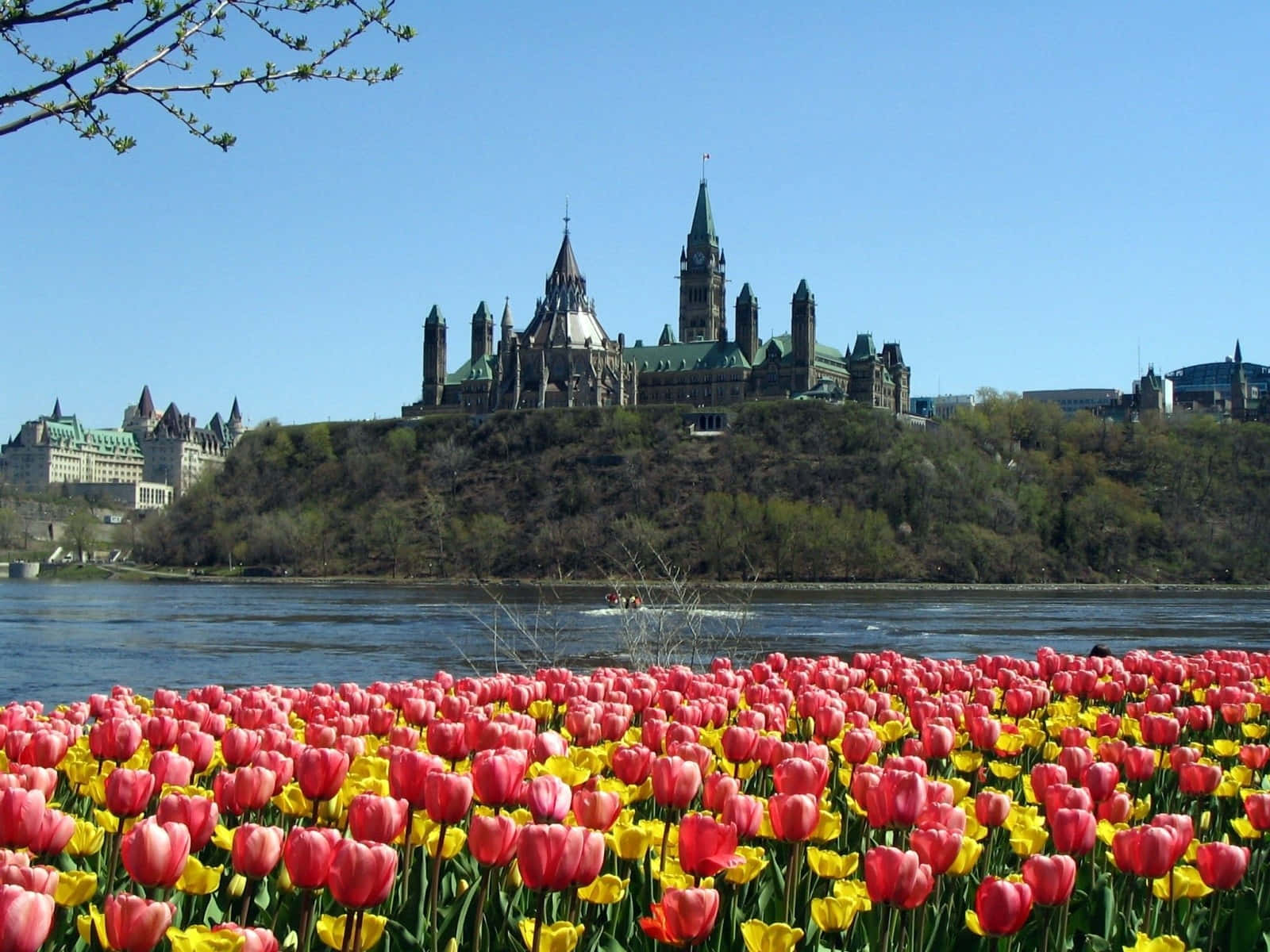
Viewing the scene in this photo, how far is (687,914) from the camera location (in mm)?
3734

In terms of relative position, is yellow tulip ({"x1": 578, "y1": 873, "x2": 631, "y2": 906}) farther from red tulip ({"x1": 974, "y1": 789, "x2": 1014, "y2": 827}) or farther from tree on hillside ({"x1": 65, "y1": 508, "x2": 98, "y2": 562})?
tree on hillside ({"x1": 65, "y1": 508, "x2": 98, "y2": 562})

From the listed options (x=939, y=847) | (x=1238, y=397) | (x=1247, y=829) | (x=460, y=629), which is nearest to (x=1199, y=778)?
(x=1247, y=829)

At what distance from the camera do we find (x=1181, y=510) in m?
126

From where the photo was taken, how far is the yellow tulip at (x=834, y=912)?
4.09 m

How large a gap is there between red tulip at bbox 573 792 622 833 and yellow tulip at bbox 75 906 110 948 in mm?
1488

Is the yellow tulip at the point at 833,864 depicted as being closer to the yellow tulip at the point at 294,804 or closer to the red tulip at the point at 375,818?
the red tulip at the point at 375,818

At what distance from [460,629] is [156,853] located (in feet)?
151

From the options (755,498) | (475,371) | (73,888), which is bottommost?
(73,888)

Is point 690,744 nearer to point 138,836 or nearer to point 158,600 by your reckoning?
point 138,836

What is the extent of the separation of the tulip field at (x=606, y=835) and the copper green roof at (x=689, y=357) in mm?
145638

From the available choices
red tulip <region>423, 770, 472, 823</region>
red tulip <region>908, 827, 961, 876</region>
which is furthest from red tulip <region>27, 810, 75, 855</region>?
red tulip <region>908, 827, 961, 876</region>

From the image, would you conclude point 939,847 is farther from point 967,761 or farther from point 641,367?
point 641,367

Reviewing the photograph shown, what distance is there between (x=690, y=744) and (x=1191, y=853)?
1.89 metres

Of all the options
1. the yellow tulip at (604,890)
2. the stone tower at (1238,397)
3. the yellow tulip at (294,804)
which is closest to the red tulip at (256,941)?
the yellow tulip at (604,890)
